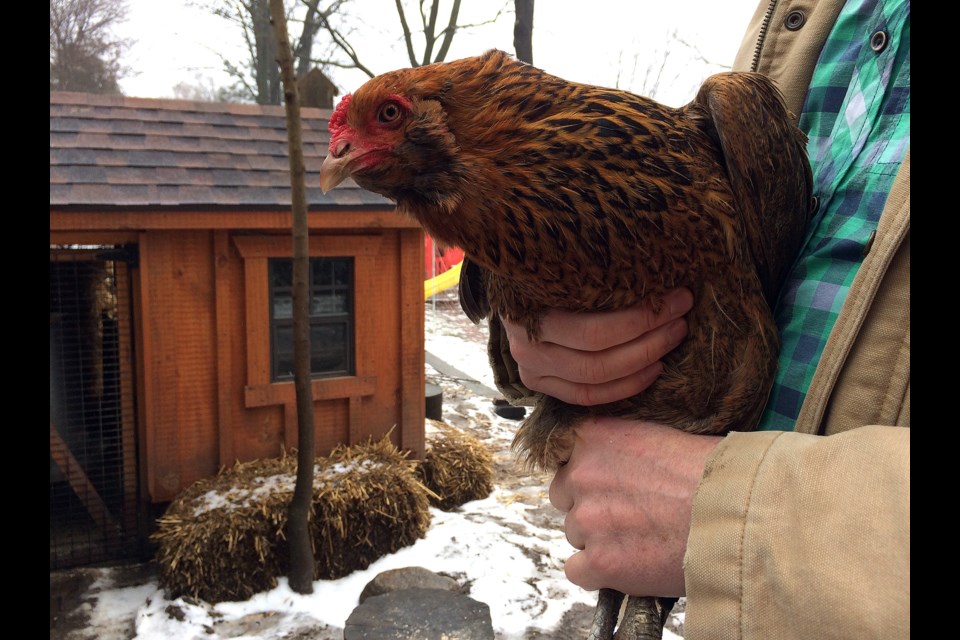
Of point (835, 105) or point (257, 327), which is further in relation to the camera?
point (257, 327)

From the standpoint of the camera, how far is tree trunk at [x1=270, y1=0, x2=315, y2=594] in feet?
13.5

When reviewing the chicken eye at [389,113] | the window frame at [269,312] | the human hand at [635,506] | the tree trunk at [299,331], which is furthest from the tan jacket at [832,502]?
the window frame at [269,312]

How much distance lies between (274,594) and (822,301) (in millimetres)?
4888

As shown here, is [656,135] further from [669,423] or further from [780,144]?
[669,423]

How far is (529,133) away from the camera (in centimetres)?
140

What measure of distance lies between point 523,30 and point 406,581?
701cm

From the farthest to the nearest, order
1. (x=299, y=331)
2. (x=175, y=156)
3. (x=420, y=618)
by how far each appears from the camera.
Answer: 1. (x=175, y=156)
2. (x=299, y=331)
3. (x=420, y=618)

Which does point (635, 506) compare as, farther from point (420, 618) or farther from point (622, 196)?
point (420, 618)

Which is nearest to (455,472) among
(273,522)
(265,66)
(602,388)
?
(273,522)

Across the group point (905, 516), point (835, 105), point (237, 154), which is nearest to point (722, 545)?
point (905, 516)

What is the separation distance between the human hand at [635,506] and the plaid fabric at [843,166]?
0.97 feet

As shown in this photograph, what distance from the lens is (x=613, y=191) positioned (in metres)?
1.36

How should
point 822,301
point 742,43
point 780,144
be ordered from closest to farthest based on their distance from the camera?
point 822,301 → point 780,144 → point 742,43

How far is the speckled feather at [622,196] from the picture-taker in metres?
1.37
